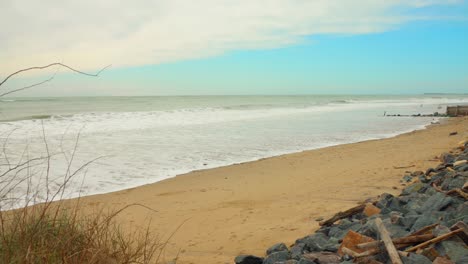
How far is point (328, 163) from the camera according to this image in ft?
36.8

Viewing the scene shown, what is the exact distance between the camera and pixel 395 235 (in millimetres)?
3908

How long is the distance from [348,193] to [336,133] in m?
12.3

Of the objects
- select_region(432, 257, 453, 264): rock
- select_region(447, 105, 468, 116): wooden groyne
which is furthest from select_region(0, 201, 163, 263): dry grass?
select_region(447, 105, 468, 116): wooden groyne

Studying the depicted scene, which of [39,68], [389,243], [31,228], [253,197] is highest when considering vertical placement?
[39,68]

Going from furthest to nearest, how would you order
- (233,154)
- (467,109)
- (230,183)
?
(467,109), (233,154), (230,183)

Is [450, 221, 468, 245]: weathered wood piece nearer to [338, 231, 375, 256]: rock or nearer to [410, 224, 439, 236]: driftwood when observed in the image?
[410, 224, 439, 236]: driftwood

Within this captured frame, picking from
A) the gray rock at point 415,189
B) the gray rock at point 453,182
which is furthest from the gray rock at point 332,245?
the gray rock at point 415,189

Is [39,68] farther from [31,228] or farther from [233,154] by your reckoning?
[233,154]

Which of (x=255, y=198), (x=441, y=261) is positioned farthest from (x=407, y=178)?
(x=441, y=261)

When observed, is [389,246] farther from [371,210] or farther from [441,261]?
[371,210]

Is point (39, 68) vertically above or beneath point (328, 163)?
above

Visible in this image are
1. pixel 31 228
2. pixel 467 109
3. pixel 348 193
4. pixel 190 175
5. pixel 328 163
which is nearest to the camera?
pixel 31 228

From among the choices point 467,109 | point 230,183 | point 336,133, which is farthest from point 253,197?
point 467,109

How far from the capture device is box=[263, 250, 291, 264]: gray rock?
4.16m
